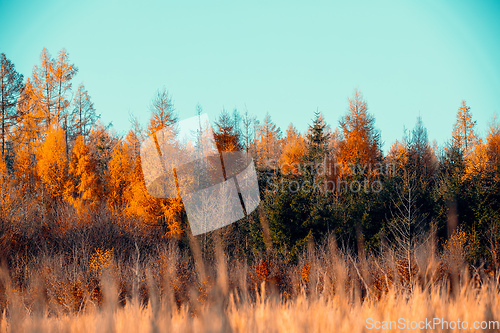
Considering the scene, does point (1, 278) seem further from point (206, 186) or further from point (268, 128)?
point (268, 128)

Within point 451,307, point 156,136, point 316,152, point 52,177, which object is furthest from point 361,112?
point 451,307

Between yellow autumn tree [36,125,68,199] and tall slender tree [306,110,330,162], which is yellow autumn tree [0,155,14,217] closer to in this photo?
yellow autumn tree [36,125,68,199]

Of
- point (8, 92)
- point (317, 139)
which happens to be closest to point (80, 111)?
point (8, 92)

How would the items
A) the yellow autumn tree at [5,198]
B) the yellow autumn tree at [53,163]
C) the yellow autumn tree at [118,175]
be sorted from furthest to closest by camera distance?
the yellow autumn tree at [53,163] < the yellow autumn tree at [118,175] < the yellow autumn tree at [5,198]

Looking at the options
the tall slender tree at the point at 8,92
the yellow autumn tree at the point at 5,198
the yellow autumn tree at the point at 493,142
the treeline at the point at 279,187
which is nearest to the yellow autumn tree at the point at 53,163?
the treeline at the point at 279,187

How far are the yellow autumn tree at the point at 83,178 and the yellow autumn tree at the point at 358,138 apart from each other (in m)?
20.0

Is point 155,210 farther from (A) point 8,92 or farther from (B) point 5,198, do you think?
(A) point 8,92

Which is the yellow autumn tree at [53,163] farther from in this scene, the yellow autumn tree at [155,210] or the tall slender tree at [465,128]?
the tall slender tree at [465,128]

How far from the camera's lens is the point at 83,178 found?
2952cm

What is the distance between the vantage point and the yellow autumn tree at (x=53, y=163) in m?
28.4

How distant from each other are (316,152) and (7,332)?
31004 millimetres

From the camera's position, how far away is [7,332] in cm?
387

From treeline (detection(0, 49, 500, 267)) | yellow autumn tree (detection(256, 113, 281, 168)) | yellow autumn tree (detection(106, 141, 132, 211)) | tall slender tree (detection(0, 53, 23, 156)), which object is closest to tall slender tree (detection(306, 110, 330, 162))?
treeline (detection(0, 49, 500, 267))

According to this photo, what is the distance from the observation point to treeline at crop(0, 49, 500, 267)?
73.6ft
